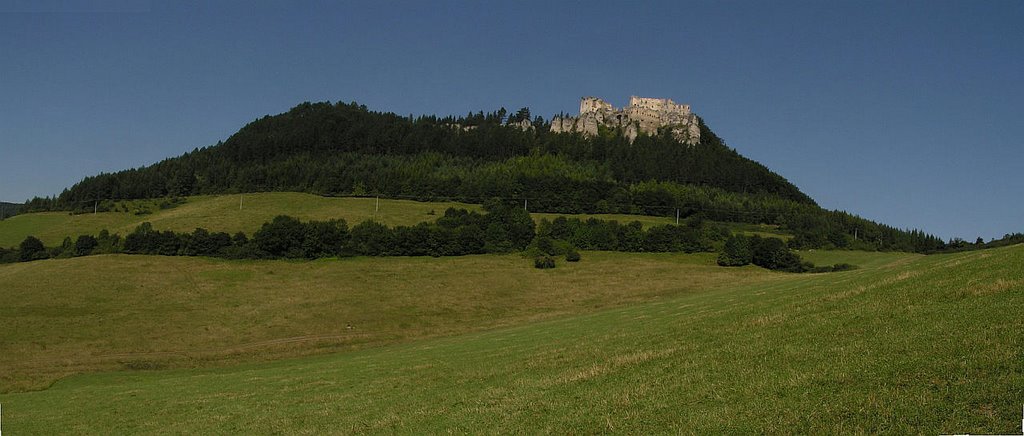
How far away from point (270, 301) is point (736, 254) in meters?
77.3

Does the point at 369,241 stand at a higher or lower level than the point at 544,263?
higher

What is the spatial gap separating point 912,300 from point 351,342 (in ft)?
183

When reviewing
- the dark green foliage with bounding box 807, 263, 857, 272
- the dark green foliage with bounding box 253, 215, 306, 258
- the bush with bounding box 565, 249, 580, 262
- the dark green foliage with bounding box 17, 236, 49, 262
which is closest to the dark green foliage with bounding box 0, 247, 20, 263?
the dark green foliage with bounding box 17, 236, 49, 262

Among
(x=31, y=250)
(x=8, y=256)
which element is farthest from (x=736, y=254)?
(x=8, y=256)

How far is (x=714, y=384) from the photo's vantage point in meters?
16.0

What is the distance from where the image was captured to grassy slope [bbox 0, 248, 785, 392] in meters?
64.2

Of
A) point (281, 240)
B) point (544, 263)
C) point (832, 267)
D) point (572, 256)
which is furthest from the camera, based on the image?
point (572, 256)

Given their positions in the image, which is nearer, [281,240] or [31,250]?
[281,240]

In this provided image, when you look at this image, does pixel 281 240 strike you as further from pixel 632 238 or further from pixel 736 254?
pixel 736 254

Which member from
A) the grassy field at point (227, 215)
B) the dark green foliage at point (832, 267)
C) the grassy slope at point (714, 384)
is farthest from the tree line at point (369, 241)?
the grassy slope at point (714, 384)

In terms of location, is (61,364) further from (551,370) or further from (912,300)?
(912,300)

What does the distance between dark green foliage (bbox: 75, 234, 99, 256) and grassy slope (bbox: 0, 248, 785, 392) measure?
936 cm

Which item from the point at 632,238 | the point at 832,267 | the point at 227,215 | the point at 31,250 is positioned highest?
the point at 227,215

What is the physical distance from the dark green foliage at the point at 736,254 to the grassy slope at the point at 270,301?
10.4 feet
